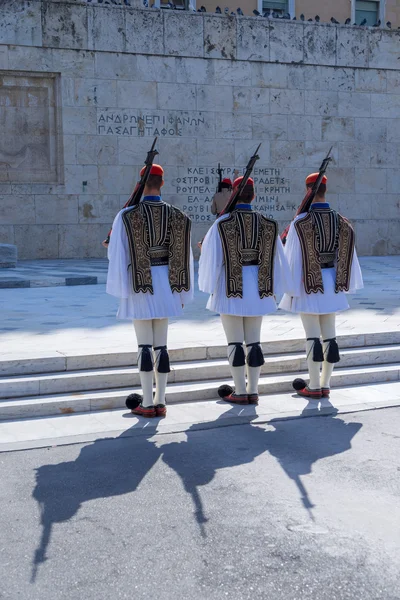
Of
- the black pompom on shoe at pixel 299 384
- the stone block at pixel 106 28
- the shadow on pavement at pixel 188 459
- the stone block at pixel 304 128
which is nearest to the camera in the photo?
the shadow on pavement at pixel 188 459

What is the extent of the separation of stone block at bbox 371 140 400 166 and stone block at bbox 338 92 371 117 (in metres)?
0.82

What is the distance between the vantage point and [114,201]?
1825 cm

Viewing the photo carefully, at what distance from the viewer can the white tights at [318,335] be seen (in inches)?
275

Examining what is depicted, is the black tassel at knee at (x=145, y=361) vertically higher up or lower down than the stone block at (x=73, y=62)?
lower down

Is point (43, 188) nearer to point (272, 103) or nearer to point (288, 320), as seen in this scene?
point (272, 103)

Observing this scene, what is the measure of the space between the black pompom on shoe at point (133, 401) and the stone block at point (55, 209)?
11.9 metres

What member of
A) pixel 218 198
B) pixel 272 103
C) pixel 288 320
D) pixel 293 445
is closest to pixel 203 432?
pixel 293 445

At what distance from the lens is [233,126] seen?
18953 mm

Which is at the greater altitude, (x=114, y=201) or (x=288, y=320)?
(x=114, y=201)

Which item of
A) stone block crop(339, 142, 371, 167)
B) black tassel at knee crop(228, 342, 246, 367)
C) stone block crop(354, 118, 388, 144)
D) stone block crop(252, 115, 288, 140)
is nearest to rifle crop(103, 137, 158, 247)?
black tassel at knee crop(228, 342, 246, 367)

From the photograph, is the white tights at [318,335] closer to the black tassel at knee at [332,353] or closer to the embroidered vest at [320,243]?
the black tassel at knee at [332,353]

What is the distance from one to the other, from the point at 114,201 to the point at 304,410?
40.1 ft

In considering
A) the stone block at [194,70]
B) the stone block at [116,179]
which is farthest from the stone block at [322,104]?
the stone block at [116,179]

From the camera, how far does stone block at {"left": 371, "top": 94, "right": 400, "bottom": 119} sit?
790 inches
